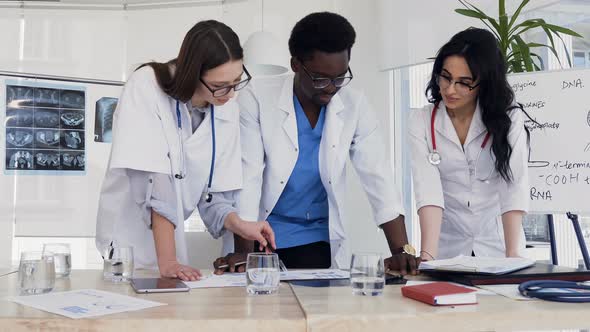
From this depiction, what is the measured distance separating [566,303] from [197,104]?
46.5 inches

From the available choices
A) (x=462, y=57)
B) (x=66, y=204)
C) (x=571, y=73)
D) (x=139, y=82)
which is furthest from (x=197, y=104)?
(x=66, y=204)

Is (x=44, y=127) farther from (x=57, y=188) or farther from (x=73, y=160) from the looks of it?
(x=57, y=188)

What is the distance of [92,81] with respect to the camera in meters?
4.78

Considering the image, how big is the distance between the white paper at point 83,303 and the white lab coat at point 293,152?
0.80 meters

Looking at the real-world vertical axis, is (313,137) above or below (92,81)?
below

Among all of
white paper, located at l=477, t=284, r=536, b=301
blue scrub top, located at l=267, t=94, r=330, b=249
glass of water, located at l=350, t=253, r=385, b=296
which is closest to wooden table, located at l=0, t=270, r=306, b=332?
glass of water, located at l=350, t=253, r=385, b=296

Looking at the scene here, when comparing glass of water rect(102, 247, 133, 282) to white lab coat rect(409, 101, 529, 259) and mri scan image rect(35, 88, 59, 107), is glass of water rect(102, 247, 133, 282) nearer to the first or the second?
white lab coat rect(409, 101, 529, 259)

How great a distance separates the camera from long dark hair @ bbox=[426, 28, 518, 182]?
81.1 inches

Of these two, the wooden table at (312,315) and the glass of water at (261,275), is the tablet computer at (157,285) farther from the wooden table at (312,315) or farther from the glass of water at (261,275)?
the glass of water at (261,275)

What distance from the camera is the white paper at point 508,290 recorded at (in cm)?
123

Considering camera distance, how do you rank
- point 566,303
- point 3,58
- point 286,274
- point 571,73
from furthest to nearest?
1. point 3,58
2. point 571,73
3. point 286,274
4. point 566,303

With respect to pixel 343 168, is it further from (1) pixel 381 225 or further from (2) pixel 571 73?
(2) pixel 571 73

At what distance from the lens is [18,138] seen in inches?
181

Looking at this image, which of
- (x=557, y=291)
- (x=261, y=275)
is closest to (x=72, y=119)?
(x=261, y=275)
